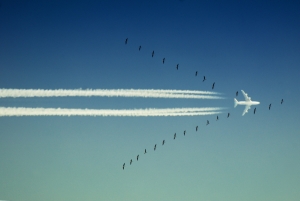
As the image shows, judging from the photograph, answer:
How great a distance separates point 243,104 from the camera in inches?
4906

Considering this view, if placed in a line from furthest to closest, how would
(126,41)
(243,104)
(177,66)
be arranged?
(243,104) < (177,66) < (126,41)

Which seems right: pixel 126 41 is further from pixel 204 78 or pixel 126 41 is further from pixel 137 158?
pixel 137 158

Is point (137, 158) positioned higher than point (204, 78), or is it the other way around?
point (204, 78)

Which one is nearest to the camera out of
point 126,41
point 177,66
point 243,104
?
point 126,41

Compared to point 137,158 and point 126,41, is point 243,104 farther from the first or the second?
point 126,41

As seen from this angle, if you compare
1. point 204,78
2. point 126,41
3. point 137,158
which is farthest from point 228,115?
point 126,41

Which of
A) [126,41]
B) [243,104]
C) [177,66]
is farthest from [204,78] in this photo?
[243,104]

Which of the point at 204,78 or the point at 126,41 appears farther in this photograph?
the point at 204,78

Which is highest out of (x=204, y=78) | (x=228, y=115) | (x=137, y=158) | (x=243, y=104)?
(x=243, y=104)

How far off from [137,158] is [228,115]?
60.7ft

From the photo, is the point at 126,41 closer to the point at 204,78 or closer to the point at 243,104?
the point at 204,78

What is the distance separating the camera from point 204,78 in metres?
72.9

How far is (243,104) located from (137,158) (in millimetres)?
60692

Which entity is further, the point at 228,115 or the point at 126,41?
the point at 228,115
